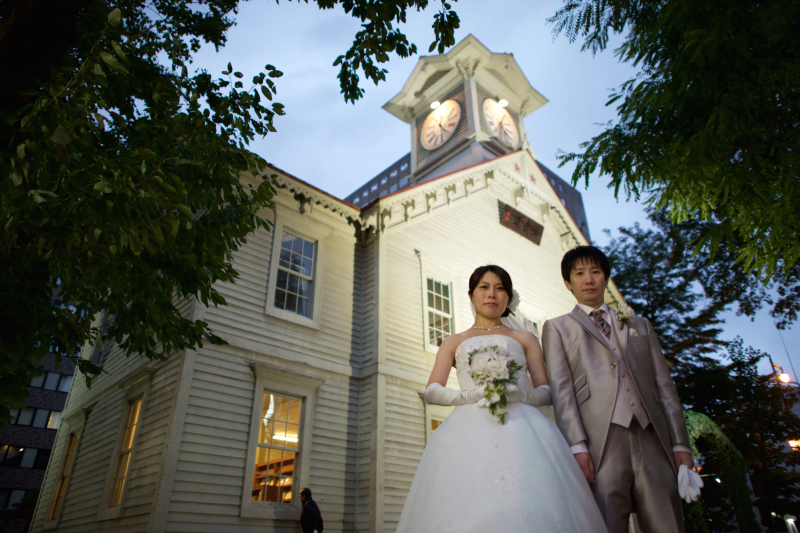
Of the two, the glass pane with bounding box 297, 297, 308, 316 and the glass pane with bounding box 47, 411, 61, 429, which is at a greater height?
the glass pane with bounding box 47, 411, 61, 429

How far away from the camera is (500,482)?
2320mm

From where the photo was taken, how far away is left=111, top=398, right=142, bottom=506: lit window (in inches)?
348

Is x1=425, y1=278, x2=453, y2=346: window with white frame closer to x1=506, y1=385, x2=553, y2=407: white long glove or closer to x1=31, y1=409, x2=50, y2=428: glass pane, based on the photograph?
x1=506, y1=385, x2=553, y2=407: white long glove

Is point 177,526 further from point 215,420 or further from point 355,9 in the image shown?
point 355,9

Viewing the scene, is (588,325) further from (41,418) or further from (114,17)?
(41,418)

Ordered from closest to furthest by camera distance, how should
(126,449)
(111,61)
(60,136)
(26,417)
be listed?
(111,61), (60,136), (126,449), (26,417)

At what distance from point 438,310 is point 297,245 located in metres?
3.91

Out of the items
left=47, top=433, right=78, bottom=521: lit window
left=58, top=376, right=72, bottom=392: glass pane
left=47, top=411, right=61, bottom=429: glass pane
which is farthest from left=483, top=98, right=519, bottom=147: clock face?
left=58, top=376, right=72, bottom=392: glass pane

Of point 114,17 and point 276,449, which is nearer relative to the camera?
point 114,17

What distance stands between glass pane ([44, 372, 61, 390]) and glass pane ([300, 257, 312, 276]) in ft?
136

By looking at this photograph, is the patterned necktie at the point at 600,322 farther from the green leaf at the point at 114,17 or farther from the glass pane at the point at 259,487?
the glass pane at the point at 259,487

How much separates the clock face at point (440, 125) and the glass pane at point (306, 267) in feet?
31.3

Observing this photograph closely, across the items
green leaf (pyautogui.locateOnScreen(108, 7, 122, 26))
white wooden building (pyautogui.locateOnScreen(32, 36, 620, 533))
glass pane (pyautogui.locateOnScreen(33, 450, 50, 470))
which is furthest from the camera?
glass pane (pyautogui.locateOnScreen(33, 450, 50, 470))

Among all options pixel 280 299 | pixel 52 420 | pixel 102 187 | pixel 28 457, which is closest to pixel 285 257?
pixel 280 299
